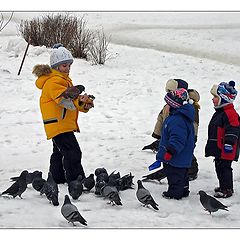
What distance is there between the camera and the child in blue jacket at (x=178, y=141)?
5.30 m

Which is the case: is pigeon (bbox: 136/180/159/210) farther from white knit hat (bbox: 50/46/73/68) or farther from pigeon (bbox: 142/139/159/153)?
pigeon (bbox: 142/139/159/153)

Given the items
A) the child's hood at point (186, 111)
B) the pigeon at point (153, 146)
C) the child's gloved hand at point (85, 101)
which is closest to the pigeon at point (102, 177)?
the child's gloved hand at point (85, 101)

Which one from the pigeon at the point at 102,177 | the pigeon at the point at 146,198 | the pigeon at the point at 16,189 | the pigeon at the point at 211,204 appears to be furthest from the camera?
the pigeon at the point at 102,177

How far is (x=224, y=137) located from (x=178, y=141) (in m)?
0.55

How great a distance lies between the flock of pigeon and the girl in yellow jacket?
31cm

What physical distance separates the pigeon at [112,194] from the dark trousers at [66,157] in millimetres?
614

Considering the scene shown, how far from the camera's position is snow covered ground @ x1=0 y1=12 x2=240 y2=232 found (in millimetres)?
4934

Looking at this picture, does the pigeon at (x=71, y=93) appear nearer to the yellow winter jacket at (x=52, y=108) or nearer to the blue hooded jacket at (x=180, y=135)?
the yellow winter jacket at (x=52, y=108)

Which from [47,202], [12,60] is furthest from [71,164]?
[12,60]

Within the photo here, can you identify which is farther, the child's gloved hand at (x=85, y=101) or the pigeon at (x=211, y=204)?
the child's gloved hand at (x=85, y=101)

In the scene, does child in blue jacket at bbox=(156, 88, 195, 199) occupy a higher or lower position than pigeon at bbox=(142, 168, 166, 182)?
higher

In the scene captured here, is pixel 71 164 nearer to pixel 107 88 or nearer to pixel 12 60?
pixel 107 88

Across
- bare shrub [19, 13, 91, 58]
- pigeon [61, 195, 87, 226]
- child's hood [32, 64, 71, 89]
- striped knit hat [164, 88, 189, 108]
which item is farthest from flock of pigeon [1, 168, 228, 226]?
bare shrub [19, 13, 91, 58]

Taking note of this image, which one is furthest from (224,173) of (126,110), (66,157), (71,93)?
(126,110)
